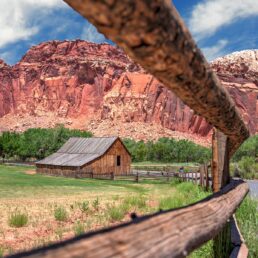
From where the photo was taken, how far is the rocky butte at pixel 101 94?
122062 mm

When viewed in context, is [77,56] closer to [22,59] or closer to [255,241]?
[22,59]

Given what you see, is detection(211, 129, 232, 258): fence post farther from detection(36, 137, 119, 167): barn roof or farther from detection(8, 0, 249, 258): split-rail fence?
detection(36, 137, 119, 167): barn roof

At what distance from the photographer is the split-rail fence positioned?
1385 mm

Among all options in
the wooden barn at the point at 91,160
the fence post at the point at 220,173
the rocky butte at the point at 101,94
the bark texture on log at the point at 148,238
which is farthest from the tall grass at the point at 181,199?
the rocky butte at the point at 101,94

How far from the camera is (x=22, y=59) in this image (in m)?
168

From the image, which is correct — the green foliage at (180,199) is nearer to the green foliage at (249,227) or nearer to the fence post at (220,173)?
the green foliage at (249,227)

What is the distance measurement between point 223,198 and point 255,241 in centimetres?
231

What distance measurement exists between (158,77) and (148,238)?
2.64 feet

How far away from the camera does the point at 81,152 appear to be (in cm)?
3966

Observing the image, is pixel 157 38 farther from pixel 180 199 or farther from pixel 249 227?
pixel 180 199

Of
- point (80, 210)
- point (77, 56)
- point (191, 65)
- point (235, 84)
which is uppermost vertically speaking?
point (77, 56)

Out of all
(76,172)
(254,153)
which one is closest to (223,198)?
(76,172)

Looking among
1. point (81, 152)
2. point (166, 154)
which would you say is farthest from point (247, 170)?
point (166, 154)

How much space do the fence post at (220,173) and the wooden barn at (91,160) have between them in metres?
30.5
